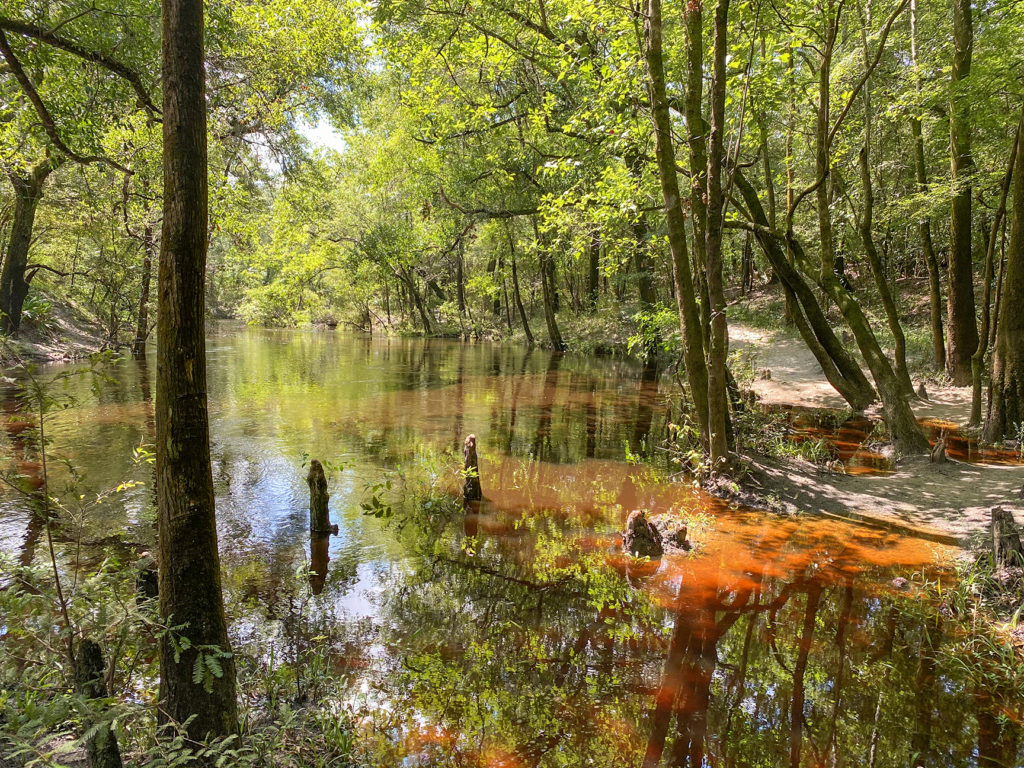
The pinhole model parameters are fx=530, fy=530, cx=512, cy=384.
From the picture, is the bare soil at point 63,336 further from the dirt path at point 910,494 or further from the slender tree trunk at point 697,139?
the dirt path at point 910,494

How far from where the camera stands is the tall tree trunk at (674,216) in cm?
697

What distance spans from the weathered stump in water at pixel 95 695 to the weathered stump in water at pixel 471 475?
519cm

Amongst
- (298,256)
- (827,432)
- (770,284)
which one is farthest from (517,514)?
(770,284)

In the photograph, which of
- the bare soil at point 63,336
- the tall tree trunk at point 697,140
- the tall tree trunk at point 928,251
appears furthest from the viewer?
the bare soil at point 63,336

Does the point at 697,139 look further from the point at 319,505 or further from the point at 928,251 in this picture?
the point at 928,251

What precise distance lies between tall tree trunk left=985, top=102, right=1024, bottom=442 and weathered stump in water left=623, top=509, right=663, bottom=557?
23.5 feet

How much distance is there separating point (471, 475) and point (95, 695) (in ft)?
17.5

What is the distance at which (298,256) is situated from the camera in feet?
72.2

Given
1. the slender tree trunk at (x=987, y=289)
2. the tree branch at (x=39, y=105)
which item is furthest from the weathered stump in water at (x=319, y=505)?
the slender tree trunk at (x=987, y=289)

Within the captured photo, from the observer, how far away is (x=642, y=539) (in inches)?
244

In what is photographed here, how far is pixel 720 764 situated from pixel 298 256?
22659 millimetres

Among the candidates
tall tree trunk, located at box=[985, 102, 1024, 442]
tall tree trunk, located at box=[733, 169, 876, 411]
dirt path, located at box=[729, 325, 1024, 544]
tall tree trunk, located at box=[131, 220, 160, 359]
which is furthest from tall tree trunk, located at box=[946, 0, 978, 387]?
tall tree trunk, located at box=[131, 220, 160, 359]

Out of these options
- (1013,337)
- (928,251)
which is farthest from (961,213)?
(1013,337)

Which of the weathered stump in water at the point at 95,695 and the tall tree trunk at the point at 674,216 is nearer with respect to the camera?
the weathered stump in water at the point at 95,695
